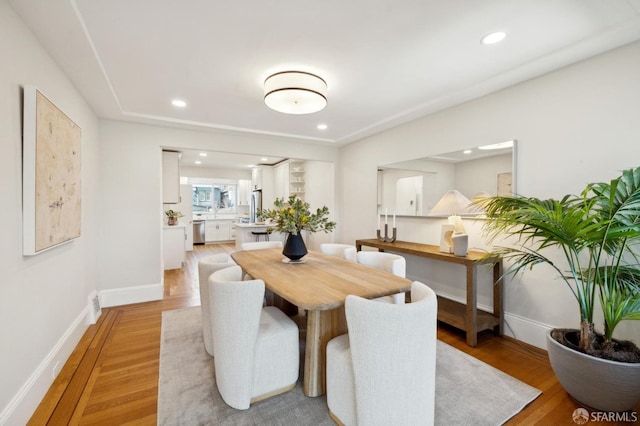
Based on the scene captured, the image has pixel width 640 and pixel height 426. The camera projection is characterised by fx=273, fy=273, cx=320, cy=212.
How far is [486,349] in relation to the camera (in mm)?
2436

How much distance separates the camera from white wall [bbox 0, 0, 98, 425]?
4.74ft

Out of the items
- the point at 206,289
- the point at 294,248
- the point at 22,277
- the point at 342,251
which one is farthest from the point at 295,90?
the point at 22,277

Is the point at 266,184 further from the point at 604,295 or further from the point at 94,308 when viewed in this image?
the point at 604,295

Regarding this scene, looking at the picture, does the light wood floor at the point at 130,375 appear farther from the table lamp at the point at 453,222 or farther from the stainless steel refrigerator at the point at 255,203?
the stainless steel refrigerator at the point at 255,203


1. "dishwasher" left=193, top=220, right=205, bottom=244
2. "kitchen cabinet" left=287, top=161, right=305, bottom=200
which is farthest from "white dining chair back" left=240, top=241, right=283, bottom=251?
"dishwasher" left=193, top=220, right=205, bottom=244

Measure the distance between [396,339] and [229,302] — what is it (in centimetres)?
94

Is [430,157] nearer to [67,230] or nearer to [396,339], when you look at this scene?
[396,339]

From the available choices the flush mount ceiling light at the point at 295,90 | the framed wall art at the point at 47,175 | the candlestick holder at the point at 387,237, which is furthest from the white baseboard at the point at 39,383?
the candlestick holder at the point at 387,237

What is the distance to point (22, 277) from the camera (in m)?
1.61

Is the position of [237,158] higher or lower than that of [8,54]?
higher

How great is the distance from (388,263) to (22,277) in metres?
2.48

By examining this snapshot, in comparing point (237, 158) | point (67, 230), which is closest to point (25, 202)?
point (67, 230)

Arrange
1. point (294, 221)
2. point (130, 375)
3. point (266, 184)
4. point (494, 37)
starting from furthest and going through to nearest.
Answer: point (266, 184) → point (294, 221) → point (130, 375) → point (494, 37)

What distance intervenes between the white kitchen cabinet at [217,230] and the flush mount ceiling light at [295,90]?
7273 millimetres
